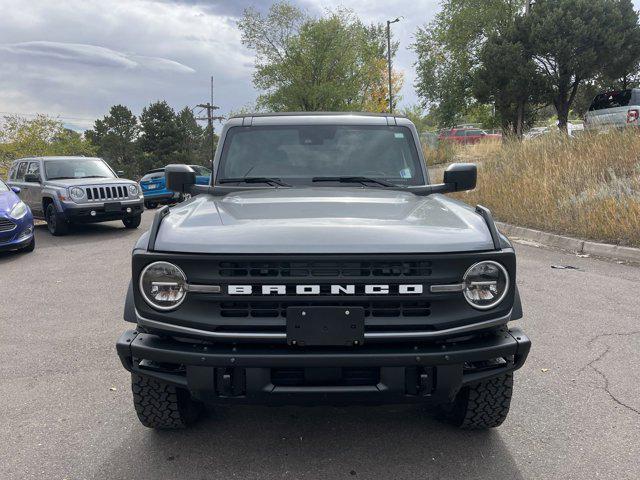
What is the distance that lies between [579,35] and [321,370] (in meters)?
23.0

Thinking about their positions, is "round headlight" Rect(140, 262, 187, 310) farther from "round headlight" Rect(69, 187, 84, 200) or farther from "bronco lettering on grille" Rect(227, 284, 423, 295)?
"round headlight" Rect(69, 187, 84, 200)

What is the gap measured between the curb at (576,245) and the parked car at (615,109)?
4442 millimetres

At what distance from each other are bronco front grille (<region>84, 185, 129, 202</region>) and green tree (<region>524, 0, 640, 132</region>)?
17.1 metres

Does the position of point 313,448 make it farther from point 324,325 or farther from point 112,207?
point 112,207

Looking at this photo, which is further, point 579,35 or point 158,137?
point 158,137

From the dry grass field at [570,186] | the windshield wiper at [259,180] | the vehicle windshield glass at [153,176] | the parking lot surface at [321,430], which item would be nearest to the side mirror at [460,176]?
the windshield wiper at [259,180]

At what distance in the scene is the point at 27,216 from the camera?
9.04m

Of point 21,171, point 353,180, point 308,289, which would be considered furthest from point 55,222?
point 308,289

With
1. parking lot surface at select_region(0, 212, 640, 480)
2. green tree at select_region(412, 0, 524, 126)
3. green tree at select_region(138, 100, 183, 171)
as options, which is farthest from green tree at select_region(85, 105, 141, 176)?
parking lot surface at select_region(0, 212, 640, 480)

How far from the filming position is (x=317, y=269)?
228 cm

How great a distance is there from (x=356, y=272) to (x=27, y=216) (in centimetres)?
853

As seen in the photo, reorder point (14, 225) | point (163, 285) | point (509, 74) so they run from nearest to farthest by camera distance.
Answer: point (163, 285), point (14, 225), point (509, 74)

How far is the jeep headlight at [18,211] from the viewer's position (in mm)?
8679

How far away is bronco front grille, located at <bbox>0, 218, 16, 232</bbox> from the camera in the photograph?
335 inches
